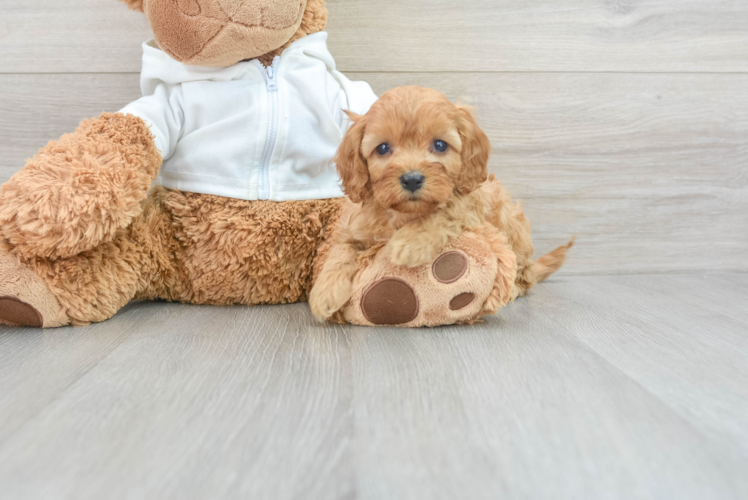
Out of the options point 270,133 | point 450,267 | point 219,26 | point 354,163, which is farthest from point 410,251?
point 219,26

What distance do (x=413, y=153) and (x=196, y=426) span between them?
0.58 metres

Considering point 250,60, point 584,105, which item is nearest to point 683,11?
point 584,105

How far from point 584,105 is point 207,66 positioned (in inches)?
40.7

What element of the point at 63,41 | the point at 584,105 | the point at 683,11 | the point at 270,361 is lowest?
the point at 270,361

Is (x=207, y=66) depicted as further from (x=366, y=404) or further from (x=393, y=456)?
(x=393, y=456)

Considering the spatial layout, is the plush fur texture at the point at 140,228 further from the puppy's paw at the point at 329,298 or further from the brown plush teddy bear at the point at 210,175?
the puppy's paw at the point at 329,298

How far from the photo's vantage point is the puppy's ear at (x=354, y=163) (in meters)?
Answer: 1.03

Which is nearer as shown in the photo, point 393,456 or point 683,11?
point 393,456

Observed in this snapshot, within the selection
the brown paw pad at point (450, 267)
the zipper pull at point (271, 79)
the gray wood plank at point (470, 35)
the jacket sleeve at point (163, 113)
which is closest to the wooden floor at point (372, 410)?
the brown paw pad at point (450, 267)

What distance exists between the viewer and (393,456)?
63cm

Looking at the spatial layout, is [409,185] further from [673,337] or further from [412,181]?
[673,337]

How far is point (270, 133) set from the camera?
122 centimetres

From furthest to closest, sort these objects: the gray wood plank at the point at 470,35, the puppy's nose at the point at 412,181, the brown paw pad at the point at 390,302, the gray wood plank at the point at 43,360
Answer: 1. the gray wood plank at the point at 470,35
2. the brown paw pad at the point at 390,302
3. the puppy's nose at the point at 412,181
4. the gray wood plank at the point at 43,360

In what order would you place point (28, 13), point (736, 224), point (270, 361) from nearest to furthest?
point (270, 361) → point (28, 13) → point (736, 224)
